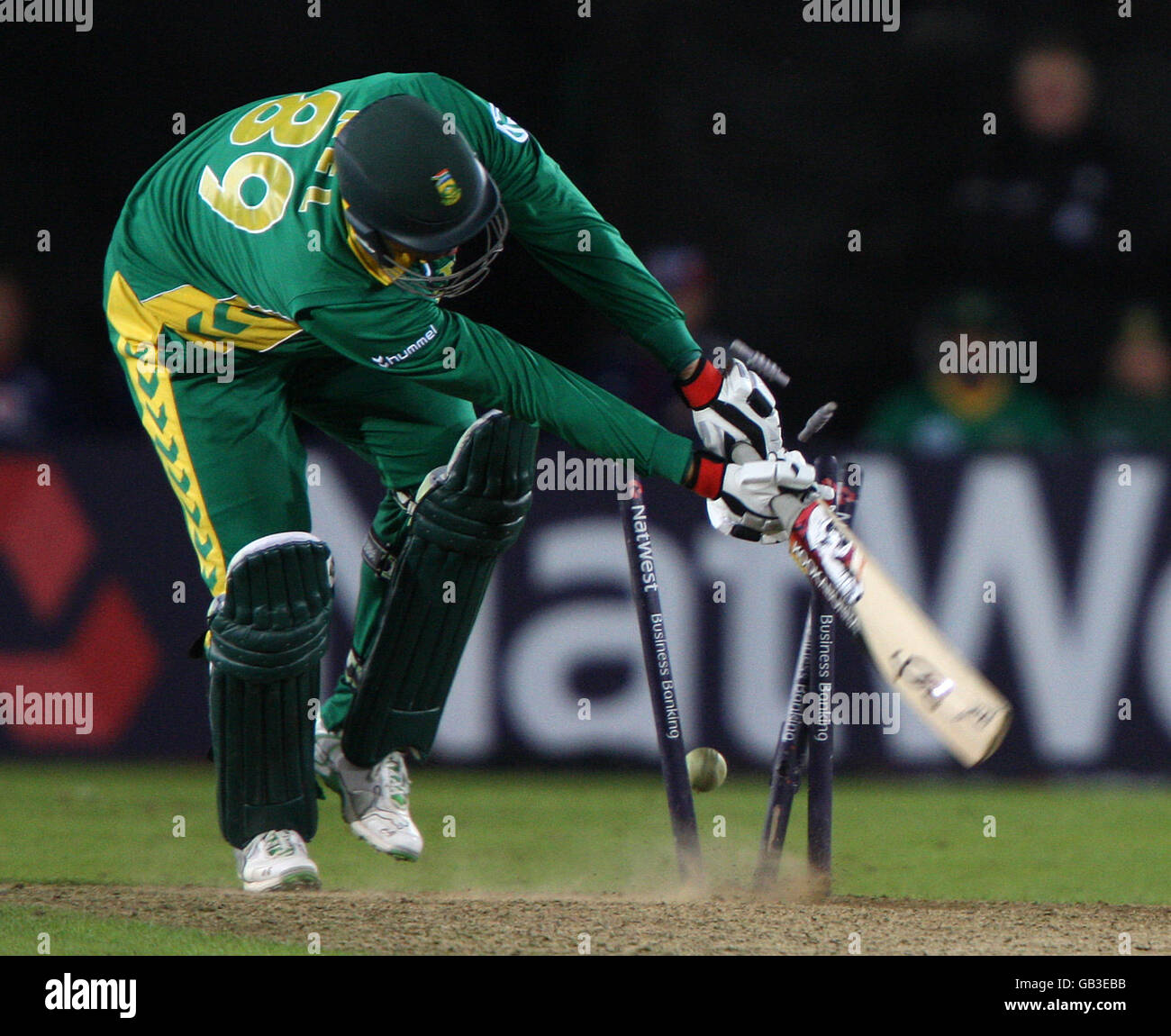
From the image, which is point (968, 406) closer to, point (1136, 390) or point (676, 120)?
point (1136, 390)

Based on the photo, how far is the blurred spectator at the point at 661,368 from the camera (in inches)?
258

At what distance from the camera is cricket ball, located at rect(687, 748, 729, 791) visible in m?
4.34

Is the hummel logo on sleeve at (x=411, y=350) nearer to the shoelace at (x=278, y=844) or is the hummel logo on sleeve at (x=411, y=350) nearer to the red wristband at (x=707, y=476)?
the red wristband at (x=707, y=476)

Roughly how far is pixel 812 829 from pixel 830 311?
3.38 m

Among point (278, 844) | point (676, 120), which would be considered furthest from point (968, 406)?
point (278, 844)

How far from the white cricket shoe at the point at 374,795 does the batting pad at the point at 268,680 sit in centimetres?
26

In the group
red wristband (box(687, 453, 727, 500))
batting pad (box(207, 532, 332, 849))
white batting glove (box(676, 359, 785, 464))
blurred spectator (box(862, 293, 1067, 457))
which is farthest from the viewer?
blurred spectator (box(862, 293, 1067, 457))

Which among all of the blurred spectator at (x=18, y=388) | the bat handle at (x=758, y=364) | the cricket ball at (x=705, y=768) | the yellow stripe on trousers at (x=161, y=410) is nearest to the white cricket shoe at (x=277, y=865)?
the yellow stripe on trousers at (x=161, y=410)

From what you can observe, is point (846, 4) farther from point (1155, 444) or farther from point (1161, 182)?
point (1155, 444)

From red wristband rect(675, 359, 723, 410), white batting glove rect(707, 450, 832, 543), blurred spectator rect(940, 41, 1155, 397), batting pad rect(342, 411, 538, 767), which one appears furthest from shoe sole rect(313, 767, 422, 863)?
blurred spectator rect(940, 41, 1155, 397)

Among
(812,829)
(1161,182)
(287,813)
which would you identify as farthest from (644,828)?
(1161,182)

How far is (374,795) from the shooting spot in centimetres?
468

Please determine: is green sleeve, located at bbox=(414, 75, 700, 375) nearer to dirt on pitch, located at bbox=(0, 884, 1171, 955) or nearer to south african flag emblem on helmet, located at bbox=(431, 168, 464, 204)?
south african flag emblem on helmet, located at bbox=(431, 168, 464, 204)

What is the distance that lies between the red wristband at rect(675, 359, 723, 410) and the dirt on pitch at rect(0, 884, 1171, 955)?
1139mm
